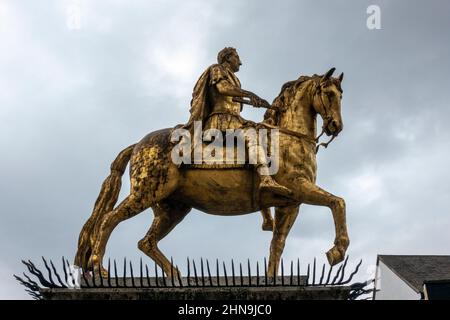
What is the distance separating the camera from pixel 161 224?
479 inches

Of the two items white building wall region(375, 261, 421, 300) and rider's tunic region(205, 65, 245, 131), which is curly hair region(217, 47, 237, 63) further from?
white building wall region(375, 261, 421, 300)

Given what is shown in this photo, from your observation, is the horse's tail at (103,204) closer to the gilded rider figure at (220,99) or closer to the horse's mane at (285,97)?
the gilded rider figure at (220,99)

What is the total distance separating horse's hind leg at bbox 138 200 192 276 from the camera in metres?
12.0

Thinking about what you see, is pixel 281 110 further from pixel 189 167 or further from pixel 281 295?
pixel 281 295

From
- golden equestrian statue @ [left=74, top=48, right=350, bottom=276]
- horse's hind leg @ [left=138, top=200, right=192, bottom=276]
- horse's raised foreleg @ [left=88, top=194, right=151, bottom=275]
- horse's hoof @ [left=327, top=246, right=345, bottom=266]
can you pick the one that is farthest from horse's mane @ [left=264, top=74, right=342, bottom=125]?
horse's hoof @ [left=327, top=246, right=345, bottom=266]

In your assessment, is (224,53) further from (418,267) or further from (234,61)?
(418,267)

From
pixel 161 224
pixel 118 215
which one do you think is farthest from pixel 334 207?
pixel 118 215

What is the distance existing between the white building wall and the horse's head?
14796mm
